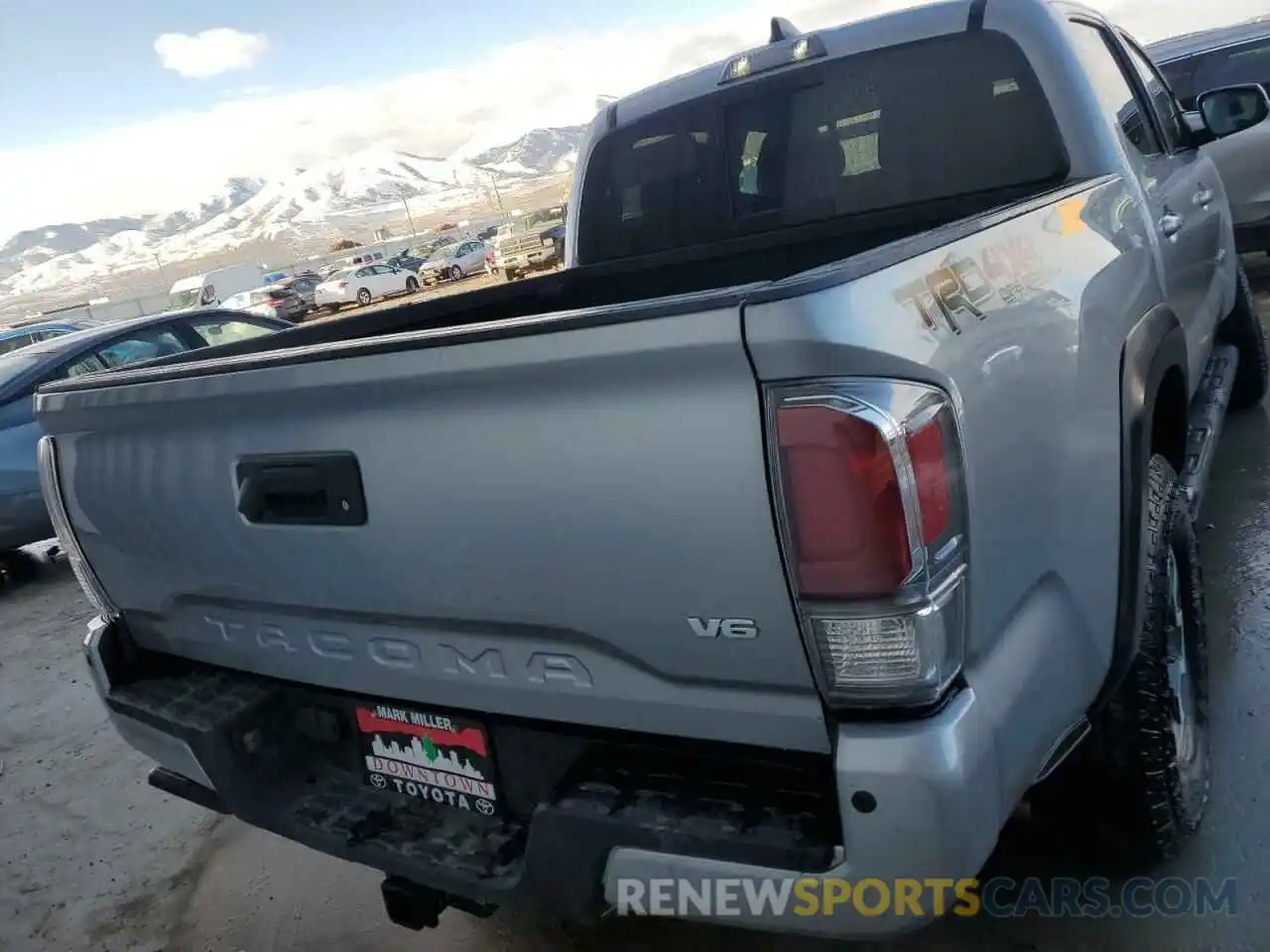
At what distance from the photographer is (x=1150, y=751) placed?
2.08 meters

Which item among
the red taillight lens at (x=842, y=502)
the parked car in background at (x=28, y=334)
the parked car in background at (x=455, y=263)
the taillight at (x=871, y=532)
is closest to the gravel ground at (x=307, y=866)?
the taillight at (x=871, y=532)

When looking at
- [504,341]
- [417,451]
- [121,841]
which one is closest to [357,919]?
[121,841]

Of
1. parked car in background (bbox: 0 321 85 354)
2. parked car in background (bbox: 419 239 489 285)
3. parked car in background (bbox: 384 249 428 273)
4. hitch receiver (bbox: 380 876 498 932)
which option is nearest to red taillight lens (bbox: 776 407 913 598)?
hitch receiver (bbox: 380 876 498 932)

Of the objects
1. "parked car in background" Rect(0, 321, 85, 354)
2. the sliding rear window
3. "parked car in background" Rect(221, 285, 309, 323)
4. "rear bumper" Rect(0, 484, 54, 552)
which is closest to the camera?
the sliding rear window

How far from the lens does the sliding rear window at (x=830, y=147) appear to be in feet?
9.14

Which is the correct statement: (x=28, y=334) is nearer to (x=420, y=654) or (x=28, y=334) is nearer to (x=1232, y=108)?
(x=1232, y=108)

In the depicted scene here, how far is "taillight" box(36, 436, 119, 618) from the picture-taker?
2396 millimetres

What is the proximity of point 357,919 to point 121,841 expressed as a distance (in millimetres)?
1204

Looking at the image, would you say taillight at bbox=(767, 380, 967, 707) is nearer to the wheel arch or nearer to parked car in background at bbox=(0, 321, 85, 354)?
the wheel arch

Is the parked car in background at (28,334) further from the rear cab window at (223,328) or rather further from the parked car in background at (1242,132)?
the parked car in background at (1242,132)

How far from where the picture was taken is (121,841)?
136 inches

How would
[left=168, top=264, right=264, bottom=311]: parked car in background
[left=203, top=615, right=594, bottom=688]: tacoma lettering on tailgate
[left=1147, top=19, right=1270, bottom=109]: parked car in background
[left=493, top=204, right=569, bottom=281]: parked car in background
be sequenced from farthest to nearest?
[left=168, top=264, right=264, bottom=311]: parked car in background, [left=493, top=204, right=569, bottom=281]: parked car in background, [left=1147, top=19, right=1270, bottom=109]: parked car in background, [left=203, top=615, right=594, bottom=688]: tacoma lettering on tailgate

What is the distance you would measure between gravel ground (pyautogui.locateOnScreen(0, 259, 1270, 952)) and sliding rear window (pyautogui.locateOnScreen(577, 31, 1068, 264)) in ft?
5.42

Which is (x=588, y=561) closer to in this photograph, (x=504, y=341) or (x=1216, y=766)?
(x=504, y=341)
